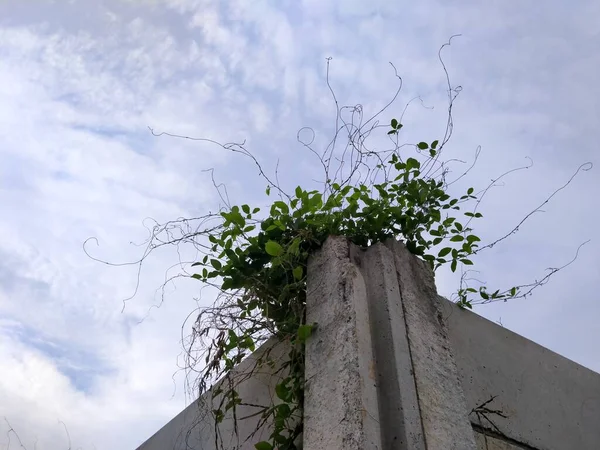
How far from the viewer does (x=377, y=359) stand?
196 centimetres

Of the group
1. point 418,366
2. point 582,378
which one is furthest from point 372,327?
point 582,378

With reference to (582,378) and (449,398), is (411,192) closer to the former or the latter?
(449,398)

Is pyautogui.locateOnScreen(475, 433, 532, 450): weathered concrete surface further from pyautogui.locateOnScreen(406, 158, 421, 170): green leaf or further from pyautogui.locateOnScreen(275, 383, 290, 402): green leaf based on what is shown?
pyautogui.locateOnScreen(406, 158, 421, 170): green leaf

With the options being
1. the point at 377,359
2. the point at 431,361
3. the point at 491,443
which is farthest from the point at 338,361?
the point at 491,443

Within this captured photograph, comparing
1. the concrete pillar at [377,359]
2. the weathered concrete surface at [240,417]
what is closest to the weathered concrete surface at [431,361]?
the concrete pillar at [377,359]

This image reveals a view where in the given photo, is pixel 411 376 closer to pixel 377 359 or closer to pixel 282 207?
pixel 377 359

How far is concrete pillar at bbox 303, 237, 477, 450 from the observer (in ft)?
5.86

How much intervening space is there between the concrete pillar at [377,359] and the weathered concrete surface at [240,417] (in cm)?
36

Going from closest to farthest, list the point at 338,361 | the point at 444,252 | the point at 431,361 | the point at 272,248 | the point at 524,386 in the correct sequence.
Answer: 1. the point at 338,361
2. the point at 431,361
3. the point at 272,248
4. the point at 444,252
5. the point at 524,386

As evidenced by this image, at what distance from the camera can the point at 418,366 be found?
1988mm

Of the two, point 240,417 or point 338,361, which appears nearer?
point 338,361

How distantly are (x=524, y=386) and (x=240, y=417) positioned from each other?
1.29m

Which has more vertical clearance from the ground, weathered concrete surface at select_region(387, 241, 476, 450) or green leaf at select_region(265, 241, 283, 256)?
green leaf at select_region(265, 241, 283, 256)

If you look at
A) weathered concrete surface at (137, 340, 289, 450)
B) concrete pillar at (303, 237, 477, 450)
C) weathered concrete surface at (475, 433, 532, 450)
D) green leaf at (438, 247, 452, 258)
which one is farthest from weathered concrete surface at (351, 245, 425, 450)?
weathered concrete surface at (475, 433, 532, 450)
